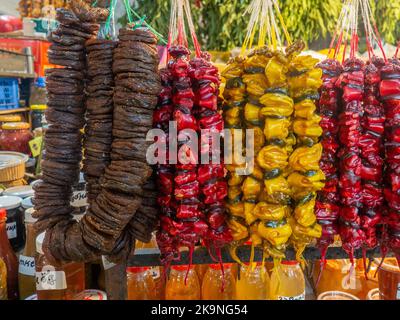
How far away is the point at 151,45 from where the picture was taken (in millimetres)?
836

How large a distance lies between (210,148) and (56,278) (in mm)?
733

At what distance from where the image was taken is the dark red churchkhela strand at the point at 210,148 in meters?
0.85

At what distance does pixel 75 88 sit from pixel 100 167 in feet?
0.66

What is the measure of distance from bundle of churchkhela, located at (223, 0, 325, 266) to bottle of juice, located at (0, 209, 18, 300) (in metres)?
0.98

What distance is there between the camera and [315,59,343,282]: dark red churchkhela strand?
0.92m

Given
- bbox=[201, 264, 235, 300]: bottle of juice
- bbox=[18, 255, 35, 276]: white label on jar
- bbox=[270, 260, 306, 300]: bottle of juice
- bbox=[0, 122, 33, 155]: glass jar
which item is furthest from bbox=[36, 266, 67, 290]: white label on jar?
bbox=[0, 122, 33, 155]: glass jar

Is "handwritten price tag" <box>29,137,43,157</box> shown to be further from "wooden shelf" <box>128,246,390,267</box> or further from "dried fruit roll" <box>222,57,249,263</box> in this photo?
"dried fruit roll" <box>222,57,249,263</box>

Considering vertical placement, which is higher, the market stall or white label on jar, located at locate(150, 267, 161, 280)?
the market stall

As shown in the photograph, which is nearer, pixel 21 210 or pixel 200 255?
pixel 200 255

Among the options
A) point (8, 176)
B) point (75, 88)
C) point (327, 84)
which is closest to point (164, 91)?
point (75, 88)

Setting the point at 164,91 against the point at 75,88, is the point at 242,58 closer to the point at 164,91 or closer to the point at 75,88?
the point at 164,91

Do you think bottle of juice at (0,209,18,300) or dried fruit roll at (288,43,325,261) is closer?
dried fruit roll at (288,43,325,261)

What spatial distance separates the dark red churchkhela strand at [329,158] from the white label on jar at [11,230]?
1238 millimetres

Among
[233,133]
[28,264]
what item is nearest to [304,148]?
[233,133]
